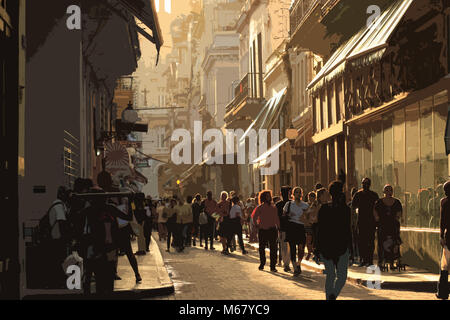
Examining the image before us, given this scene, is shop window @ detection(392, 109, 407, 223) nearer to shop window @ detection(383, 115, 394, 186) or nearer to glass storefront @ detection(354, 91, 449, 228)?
glass storefront @ detection(354, 91, 449, 228)

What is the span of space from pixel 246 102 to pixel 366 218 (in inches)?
1136

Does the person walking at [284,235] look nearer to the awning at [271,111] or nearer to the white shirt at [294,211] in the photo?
the white shirt at [294,211]

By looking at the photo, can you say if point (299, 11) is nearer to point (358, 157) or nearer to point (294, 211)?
point (358, 157)

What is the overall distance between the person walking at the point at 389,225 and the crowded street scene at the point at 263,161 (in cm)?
3

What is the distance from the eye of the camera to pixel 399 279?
1627cm

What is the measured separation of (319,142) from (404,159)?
1017 centimetres

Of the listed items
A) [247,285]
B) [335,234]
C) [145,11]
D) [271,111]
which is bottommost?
[247,285]

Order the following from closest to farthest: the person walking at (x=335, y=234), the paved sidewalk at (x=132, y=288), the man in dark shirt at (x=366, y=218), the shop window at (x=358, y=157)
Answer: the person walking at (x=335, y=234), the paved sidewalk at (x=132, y=288), the man in dark shirt at (x=366, y=218), the shop window at (x=358, y=157)

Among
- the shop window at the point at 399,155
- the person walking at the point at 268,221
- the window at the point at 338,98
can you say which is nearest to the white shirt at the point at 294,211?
the person walking at the point at 268,221

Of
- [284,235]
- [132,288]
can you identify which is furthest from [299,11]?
[132,288]

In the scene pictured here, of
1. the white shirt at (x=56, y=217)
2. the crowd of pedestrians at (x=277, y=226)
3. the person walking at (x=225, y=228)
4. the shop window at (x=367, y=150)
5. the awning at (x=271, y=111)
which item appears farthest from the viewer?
the awning at (x=271, y=111)

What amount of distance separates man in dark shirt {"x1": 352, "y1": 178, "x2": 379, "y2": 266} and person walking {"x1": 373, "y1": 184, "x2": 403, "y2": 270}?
1.76 ft

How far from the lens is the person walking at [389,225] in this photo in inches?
731

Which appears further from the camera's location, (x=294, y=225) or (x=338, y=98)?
(x=338, y=98)
